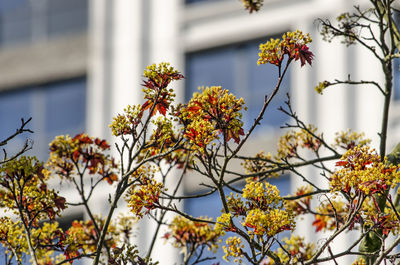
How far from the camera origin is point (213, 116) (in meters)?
4.46

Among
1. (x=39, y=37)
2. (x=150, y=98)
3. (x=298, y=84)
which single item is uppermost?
(x=39, y=37)

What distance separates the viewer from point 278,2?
53.0 ft

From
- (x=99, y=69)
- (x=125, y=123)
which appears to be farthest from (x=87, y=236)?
(x=99, y=69)

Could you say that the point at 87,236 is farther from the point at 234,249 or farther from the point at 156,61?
the point at 156,61

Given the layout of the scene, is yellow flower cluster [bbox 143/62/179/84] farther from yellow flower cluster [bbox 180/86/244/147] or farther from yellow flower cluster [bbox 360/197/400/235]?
yellow flower cluster [bbox 360/197/400/235]

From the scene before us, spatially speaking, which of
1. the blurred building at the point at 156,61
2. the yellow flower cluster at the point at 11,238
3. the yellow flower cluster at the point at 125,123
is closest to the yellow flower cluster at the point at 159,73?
the yellow flower cluster at the point at 125,123

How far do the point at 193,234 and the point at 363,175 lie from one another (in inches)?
73.1

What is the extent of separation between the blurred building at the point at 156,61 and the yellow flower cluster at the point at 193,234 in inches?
346

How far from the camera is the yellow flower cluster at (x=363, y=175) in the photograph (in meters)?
4.07

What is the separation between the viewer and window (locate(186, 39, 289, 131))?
16.2 metres

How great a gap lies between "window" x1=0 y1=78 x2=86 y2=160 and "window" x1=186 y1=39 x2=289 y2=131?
2.75m

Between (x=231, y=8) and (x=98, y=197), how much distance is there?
4.63m

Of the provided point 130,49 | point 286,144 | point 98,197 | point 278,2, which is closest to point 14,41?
point 130,49

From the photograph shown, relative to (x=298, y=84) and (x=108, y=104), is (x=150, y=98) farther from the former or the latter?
(x=108, y=104)
